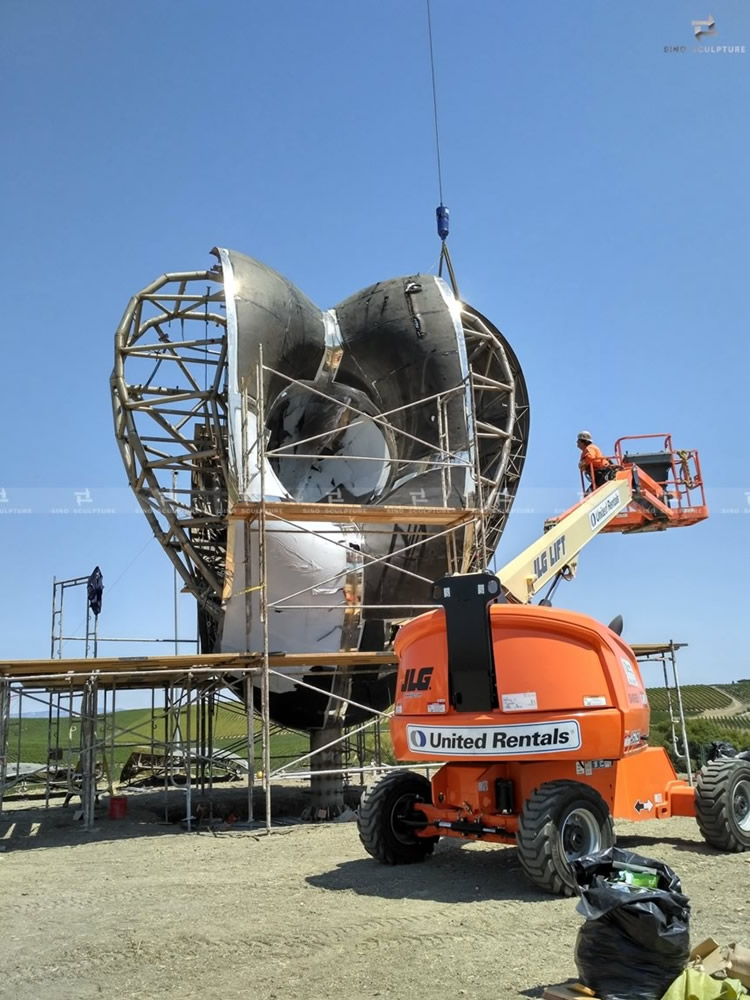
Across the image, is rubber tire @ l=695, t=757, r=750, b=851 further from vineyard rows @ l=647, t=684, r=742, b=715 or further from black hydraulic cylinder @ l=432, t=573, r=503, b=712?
vineyard rows @ l=647, t=684, r=742, b=715

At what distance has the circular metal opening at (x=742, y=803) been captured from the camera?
9.28m

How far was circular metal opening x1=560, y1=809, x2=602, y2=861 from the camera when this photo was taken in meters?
7.57

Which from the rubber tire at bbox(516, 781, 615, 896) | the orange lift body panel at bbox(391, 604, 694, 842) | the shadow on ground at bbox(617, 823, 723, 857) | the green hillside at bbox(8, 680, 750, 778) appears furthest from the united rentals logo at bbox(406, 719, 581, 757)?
the green hillside at bbox(8, 680, 750, 778)

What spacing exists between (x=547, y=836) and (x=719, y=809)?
2735 millimetres

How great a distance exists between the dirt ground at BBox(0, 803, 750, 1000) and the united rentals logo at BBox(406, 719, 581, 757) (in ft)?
3.78

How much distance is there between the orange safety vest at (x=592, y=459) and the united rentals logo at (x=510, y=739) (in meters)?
6.95

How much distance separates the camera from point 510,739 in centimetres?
770

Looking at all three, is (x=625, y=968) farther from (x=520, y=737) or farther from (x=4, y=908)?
(x=4, y=908)

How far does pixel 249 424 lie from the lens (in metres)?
14.9

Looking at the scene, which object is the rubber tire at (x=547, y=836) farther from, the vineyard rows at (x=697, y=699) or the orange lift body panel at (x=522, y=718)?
the vineyard rows at (x=697, y=699)

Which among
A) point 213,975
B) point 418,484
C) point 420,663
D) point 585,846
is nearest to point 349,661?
point 418,484

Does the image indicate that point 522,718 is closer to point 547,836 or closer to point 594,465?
point 547,836

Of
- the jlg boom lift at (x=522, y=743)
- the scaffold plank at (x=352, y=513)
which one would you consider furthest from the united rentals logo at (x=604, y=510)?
the jlg boom lift at (x=522, y=743)

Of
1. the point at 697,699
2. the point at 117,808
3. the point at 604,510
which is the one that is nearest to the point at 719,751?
the point at 604,510
